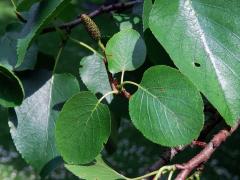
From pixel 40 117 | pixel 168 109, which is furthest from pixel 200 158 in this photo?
pixel 40 117

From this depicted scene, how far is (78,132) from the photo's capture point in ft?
2.60

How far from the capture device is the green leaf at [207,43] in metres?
0.73

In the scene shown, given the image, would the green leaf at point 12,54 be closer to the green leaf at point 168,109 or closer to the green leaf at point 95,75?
the green leaf at point 95,75

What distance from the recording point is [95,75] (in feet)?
3.31

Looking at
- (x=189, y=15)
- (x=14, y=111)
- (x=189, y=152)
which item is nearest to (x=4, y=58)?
(x=14, y=111)

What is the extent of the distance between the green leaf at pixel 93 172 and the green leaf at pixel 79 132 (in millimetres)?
10

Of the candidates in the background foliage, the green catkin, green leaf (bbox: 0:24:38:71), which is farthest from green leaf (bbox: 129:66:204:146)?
green leaf (bbox: 0:24:38:71)

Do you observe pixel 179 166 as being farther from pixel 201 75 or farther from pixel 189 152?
pixel 189 152

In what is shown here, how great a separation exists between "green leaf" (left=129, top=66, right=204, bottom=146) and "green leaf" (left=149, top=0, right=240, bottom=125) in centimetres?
2

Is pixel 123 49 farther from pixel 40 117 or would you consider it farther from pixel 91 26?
pixel 40 117

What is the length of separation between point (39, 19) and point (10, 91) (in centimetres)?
14

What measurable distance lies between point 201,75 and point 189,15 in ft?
0.31

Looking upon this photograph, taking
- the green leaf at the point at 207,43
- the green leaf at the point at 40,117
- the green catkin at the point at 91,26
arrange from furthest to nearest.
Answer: the green leaf at the point at 40,117 → the green catkin at the point at 91,26 → the green leaf at the point at 207,43

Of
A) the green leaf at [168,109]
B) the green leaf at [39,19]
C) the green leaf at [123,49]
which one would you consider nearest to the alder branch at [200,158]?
the green leaf at [168,109]
